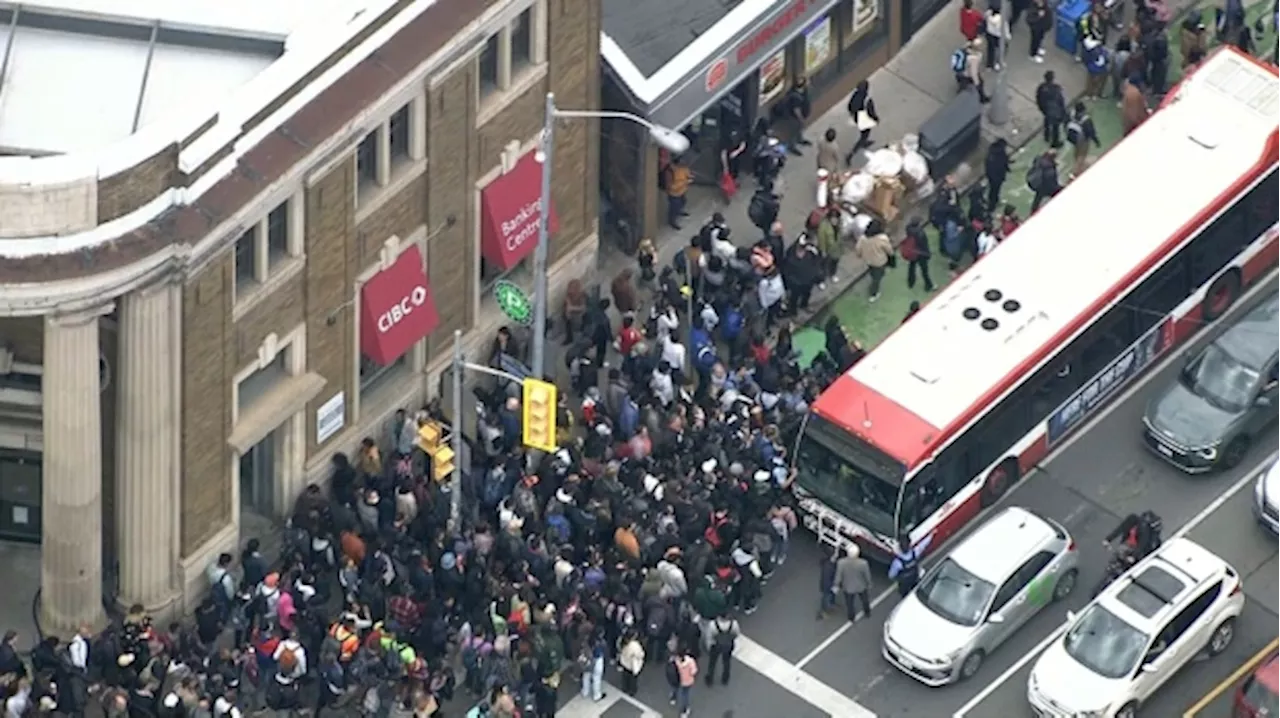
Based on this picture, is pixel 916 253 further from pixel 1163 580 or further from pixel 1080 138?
pixel 1163 580

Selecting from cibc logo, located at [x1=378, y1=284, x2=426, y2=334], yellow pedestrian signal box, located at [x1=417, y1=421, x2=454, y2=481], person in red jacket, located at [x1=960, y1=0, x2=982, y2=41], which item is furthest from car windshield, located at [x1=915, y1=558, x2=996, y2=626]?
person in red jacket, located at [x1=960, y1=0, x2=982, y2=41]

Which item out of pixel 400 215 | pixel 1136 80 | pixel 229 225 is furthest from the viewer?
pixel 1136 80

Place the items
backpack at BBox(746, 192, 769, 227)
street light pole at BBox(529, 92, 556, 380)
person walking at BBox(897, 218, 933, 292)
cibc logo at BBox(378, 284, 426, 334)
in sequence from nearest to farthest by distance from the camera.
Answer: street light pole at BBox(529, 92, 556, 380) → cibc logo at BBox(378, 284, 426, 334) → person walking at BBox(897, 218, 933, 292) → backpack at BBox(746, 192, 769, 227)

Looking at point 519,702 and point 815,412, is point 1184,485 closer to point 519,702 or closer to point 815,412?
point 815,412

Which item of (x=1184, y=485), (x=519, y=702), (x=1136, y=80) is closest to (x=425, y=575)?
(x=519, y=702)

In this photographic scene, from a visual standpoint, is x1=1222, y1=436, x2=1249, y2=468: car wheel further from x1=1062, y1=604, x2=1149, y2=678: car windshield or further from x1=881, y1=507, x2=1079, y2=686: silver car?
x1=1062, y1=604, x2=1149, y2=678: car windshield

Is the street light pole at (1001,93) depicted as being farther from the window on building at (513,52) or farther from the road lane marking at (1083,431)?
the window on building at (513,52)
